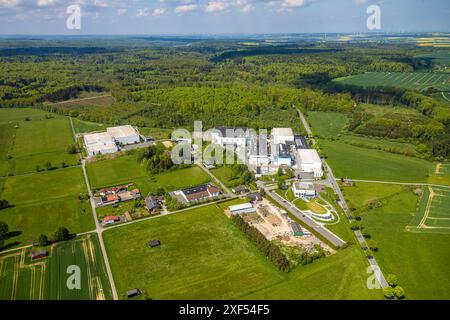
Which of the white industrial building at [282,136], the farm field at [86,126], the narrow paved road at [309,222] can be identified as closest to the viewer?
the narrow paved road at [309,222]

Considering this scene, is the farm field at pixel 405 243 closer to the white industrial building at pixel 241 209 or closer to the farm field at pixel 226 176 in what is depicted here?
the white industrial building at pixel 241 209

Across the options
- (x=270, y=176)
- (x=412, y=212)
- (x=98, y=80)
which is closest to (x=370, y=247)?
(x=412, y=212)

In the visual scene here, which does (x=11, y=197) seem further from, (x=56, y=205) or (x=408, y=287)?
(x=408, y=287)

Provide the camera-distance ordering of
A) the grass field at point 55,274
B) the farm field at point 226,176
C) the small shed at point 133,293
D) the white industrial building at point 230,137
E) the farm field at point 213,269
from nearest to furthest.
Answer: the small shed at point 133,293 < the grass field at point 55,274 < the farm field at point 213,269 < the farm field at point 226,176 < the white industrial building at point 230,137
